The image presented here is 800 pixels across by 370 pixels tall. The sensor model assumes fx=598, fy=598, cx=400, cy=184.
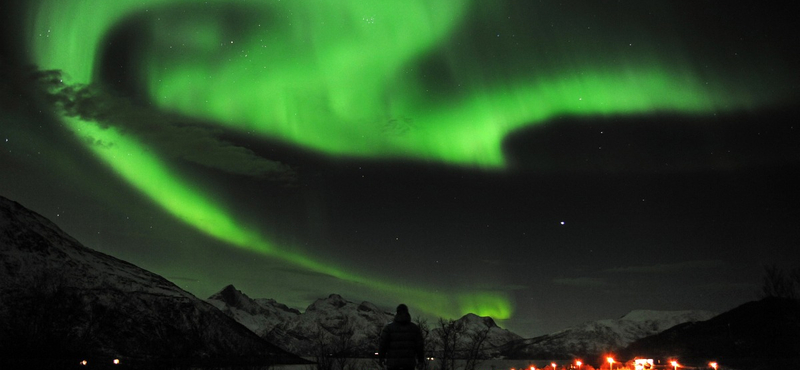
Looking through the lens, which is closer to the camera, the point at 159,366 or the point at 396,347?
the point at 396,347

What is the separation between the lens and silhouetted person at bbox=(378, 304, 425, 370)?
10.8 m

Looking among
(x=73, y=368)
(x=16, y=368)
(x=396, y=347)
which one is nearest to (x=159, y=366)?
(x=73, y=368)

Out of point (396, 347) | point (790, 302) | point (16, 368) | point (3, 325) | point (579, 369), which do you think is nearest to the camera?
point (396, 347)

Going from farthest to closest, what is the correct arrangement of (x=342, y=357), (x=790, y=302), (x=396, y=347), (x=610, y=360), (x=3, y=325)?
(x=790, y=302)
(x=3, y=325)
(x=342, y=357)
(x=610, y=360)
(x=396, y=347)

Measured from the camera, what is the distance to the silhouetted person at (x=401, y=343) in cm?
1084

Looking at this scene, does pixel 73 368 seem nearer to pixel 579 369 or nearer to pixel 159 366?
pixel 159 366

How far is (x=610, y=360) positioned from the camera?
44.2 meters

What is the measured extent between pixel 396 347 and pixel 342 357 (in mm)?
55292

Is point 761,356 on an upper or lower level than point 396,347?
upper

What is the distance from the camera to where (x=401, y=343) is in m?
10.8

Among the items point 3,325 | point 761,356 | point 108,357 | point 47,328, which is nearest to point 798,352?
point 761,356

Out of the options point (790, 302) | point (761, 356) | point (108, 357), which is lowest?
point (108, 357)

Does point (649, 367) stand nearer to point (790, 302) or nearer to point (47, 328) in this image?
point (47, 328)

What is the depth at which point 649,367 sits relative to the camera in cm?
4647
